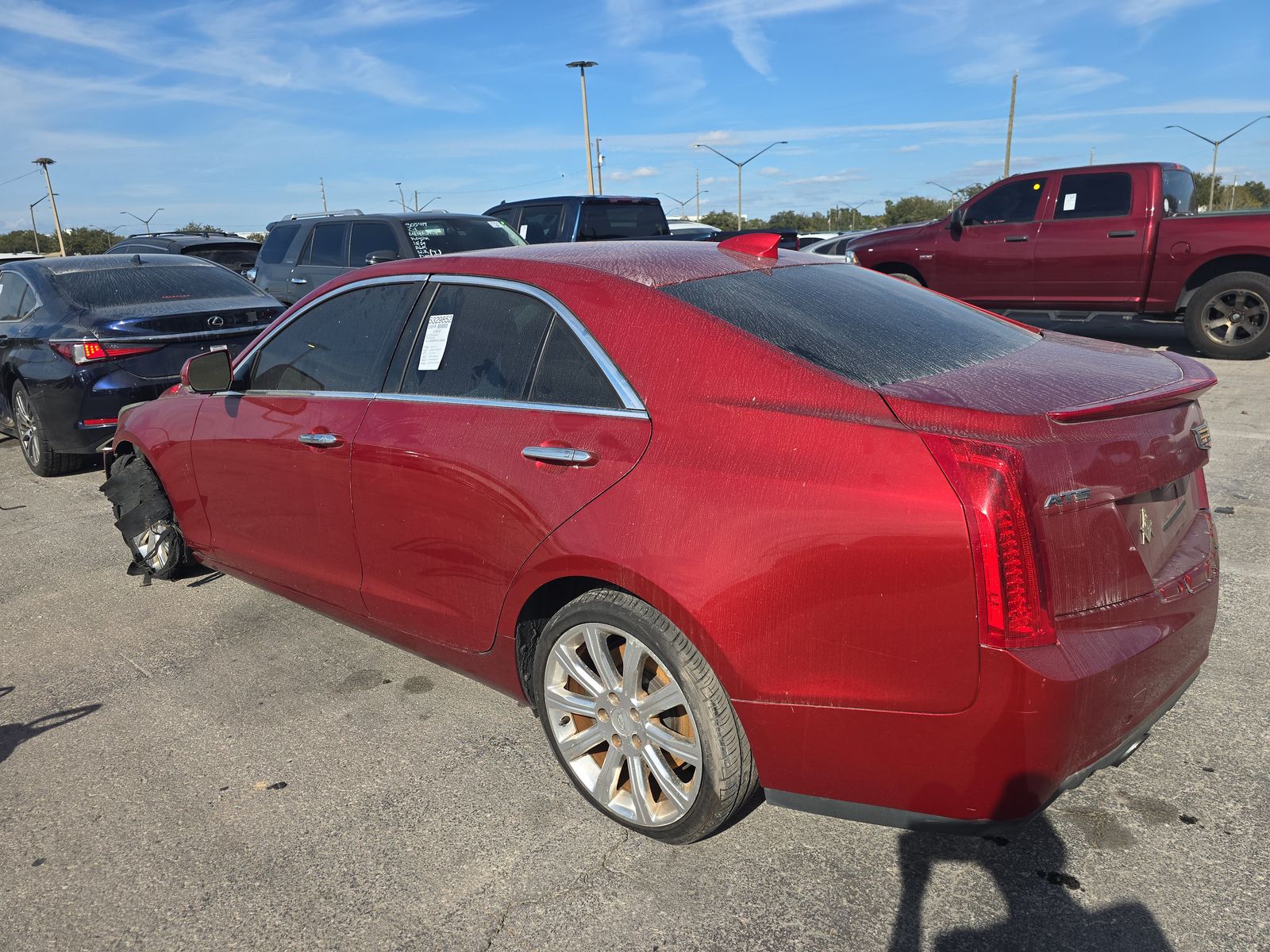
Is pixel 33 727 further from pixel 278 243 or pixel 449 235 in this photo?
→ pixel 278 243

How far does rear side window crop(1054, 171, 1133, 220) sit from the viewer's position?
33.3 feet

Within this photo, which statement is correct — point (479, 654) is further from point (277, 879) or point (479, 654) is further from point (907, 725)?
point (907, 725)

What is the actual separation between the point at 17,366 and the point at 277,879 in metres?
6.14

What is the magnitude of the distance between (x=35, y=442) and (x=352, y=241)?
4389 mm

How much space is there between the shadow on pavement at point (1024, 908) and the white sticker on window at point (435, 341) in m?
2.06

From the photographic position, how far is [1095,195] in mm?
10336

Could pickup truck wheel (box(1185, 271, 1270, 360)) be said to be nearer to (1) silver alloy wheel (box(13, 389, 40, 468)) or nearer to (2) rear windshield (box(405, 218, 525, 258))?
(2) rear windshield (box(405, 218, 525, 258))

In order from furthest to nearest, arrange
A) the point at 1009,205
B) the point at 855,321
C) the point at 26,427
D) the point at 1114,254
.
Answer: the point at 1009,205
the point at 1114,254
the point at 26,427
the point at 855,321

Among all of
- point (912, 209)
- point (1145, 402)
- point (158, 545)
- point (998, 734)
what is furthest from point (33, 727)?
point (912, 209)

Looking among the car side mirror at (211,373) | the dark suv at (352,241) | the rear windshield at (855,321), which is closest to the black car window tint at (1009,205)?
the dark suv at (352,241)

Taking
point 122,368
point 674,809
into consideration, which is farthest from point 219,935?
point 122,368

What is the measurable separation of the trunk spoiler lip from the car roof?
3.85 feet

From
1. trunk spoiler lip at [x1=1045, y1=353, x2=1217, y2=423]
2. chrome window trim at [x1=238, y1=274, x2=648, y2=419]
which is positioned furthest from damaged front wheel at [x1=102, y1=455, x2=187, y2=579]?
trunk spoiler lip at [x1=1045, y1=353, x2=1217, y2=423]

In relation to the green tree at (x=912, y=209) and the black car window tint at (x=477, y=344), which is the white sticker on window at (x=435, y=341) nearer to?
the black car window tint at (x=477, y=344)
